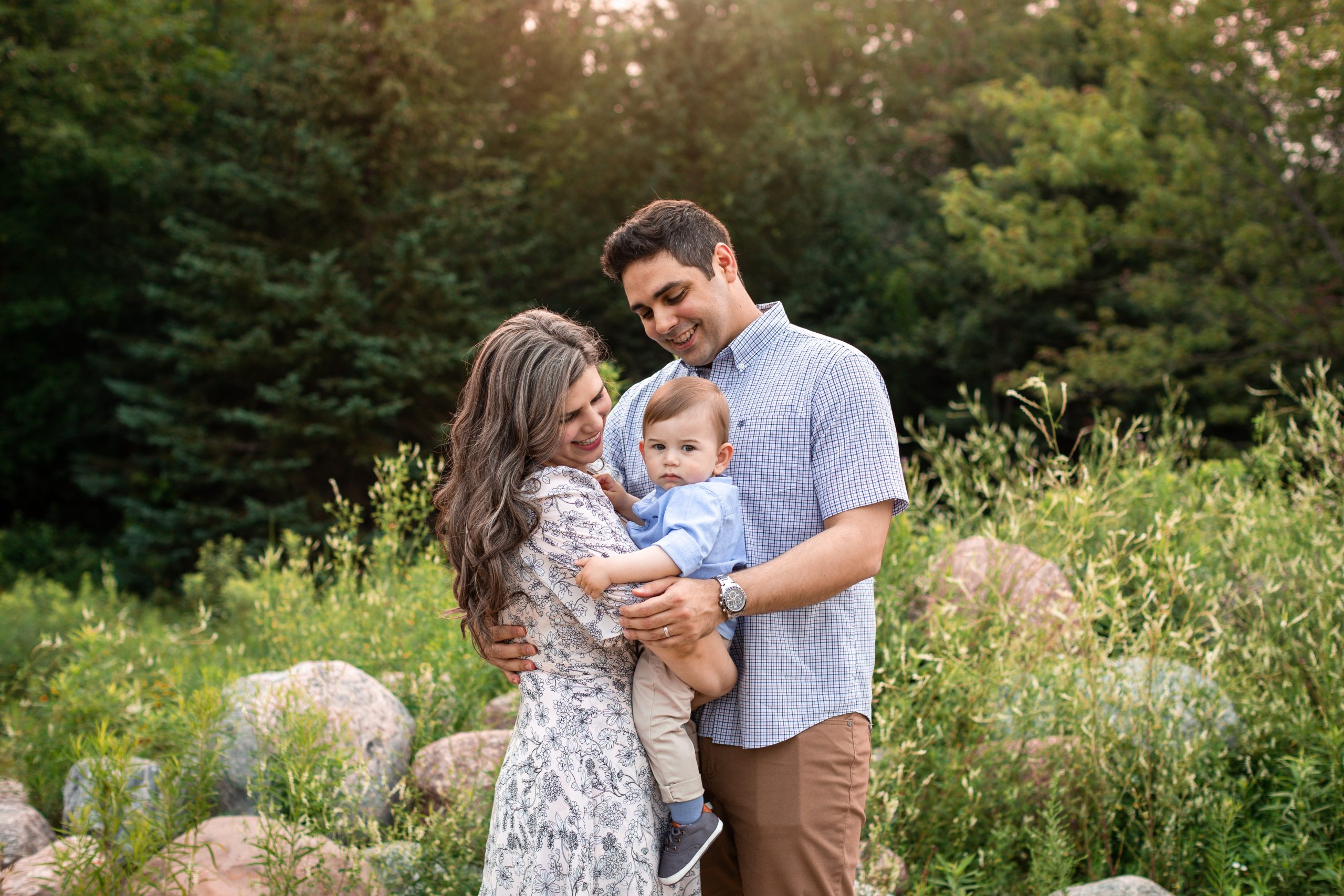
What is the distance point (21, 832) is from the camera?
11.9ft

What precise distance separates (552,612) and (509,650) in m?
0.15

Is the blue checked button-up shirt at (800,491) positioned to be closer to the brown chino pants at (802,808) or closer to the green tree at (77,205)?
the brown chino pants at (802,808)

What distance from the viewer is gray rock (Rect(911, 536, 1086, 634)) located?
11.7 ft

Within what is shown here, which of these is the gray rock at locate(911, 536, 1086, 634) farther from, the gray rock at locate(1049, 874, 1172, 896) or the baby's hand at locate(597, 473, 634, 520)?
the baby's hand at locate(597, 473, 634, 520)

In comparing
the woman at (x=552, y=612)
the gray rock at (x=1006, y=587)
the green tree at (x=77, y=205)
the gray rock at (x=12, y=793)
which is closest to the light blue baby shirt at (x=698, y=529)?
the woman at (x=552, y=612)

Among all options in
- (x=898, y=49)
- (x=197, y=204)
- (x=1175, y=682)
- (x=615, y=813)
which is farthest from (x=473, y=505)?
(x=898, y=49)

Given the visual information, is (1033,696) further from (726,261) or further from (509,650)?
(509,650)

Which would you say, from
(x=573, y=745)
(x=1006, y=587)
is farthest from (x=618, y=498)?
(x=1006, y=587)

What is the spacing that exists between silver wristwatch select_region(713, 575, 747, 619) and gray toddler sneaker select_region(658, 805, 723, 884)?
1.56ft

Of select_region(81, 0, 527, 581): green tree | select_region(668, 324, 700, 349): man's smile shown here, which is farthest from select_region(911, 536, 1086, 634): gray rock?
select_region(81, 0, 527, 581): green tree

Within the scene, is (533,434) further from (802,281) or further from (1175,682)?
(802,281)

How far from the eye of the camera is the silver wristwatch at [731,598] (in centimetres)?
206

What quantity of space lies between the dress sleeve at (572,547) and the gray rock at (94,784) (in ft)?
5.73

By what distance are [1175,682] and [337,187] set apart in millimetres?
13393
